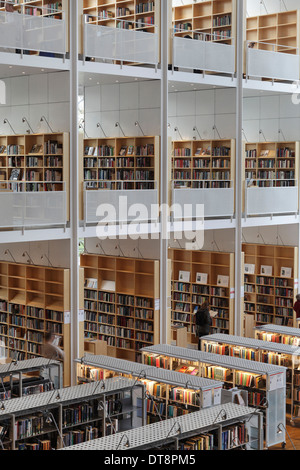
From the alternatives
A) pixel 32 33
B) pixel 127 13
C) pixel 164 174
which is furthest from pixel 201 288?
pixel 32 33

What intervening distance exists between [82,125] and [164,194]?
3.25m

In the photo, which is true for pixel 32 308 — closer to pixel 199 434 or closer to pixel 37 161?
pixel 37 161

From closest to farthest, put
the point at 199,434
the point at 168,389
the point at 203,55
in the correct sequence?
the point at 199,434
the point at 168,389
the point at 203,55

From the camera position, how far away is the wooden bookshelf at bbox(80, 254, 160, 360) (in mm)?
12875

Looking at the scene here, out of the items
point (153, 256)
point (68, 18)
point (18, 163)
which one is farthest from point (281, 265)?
point (68, 18)

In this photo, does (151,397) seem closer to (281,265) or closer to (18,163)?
(18,163)

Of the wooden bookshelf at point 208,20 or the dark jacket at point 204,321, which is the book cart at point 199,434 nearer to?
the dark jacket at point 204,321

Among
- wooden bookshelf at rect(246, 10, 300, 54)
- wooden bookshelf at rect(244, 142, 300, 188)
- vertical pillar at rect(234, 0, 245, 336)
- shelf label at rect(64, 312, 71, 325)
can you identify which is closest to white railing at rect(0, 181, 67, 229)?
shelf label at rect(64, 312, 71, 325)

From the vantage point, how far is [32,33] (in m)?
10.8

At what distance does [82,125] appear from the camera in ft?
49.2

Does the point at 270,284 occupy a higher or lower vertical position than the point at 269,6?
lower

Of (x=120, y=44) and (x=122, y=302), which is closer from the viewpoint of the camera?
(x=120, y=44)

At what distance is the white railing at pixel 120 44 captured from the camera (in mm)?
11438

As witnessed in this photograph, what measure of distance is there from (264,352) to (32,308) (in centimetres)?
400
